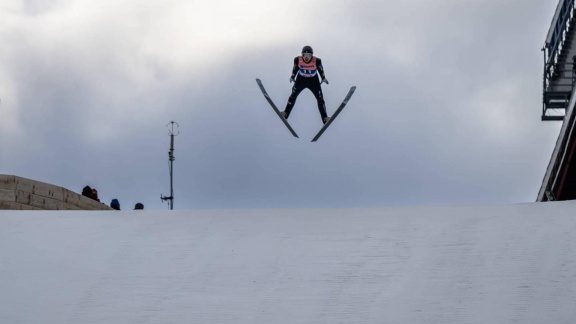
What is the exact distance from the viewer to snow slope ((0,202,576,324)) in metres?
14.5

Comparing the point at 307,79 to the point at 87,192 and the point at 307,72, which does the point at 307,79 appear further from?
the point at 87,192

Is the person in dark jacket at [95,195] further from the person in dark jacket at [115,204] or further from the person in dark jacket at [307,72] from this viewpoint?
the person in dark jacket at [307,72]

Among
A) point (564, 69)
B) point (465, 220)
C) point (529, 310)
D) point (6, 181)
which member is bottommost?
point (529, 310)

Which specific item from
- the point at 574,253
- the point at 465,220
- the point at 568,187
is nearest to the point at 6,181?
the point at 465,220

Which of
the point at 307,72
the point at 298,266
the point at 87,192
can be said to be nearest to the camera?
the point at 298,266

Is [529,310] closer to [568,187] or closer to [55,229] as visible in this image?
[55,229]

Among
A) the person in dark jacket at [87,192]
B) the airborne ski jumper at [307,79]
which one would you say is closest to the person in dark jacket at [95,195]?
the person in dark jacket at [87,192]

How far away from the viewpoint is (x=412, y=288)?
48.9 feet

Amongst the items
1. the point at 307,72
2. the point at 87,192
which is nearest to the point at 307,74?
the point at 307,72

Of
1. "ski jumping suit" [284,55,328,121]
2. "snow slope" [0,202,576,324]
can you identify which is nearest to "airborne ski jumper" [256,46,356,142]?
"ski jumping suit" [284,55,328,121]

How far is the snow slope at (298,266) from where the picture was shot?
570 inches

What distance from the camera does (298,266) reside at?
15898 millimetres

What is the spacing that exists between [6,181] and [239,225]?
4935 mm

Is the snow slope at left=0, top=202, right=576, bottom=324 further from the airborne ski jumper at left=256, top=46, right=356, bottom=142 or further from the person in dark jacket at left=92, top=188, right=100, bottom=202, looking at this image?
the person in dark jacket at left=92, top=188, right=100, bottom=202
